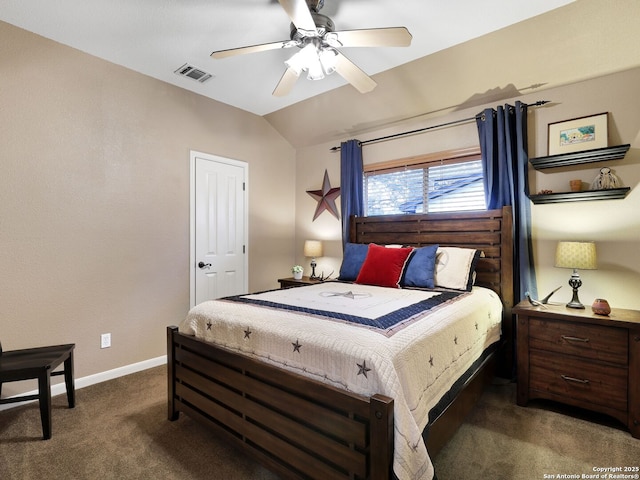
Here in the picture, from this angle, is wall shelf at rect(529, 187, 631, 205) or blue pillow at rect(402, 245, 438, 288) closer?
wall shelf at rect(529, 187, 631, 205)

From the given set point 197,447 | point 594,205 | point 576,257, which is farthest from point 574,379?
point 197,447

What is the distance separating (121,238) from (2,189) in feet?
2.82

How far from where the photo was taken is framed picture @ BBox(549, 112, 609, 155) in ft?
8.48

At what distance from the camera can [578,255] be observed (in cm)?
238

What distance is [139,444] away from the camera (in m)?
1.97

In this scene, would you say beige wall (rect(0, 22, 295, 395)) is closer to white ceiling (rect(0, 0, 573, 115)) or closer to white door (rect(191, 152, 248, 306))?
white door (rect(191, 152, 248, 306))

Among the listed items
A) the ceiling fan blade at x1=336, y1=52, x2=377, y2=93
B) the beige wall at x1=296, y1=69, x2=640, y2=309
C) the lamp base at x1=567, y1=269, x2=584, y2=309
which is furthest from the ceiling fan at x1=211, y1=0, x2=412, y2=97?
the lamp base at x1=567, y1=269, x2=584, y2=309

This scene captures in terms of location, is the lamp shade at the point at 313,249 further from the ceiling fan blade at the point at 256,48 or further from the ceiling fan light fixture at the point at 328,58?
the ceiling fan blade at the point at 256,48

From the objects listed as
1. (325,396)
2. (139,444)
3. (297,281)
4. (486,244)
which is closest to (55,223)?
(139,444)

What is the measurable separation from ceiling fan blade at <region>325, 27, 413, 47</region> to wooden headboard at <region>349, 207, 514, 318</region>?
1728 mm

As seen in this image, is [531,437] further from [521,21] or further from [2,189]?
[2,189]

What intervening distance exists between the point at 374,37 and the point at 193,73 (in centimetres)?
194

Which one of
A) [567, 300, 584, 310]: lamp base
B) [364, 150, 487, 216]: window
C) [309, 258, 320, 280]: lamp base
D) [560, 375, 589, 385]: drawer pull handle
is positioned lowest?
[560, 375, 589, 385]: drawer pull handle

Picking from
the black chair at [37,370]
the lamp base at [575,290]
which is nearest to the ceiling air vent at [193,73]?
the black chair at [37,370]
